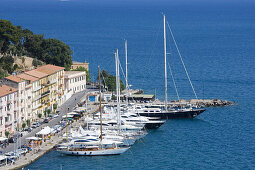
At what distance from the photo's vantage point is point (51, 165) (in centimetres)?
6700

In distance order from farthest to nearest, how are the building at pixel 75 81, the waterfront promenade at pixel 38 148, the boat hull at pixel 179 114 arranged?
the building at pixel 75 81 < the boat hull at pixel 179 114 < the waterfront promenade at pixel 38 148

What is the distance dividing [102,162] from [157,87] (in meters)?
52.4

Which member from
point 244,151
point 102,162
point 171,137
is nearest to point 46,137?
point 102,162

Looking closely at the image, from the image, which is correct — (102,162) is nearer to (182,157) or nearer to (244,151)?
(182,157)

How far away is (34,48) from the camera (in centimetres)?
11556

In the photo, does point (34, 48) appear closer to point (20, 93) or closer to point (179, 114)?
point (20, 93)

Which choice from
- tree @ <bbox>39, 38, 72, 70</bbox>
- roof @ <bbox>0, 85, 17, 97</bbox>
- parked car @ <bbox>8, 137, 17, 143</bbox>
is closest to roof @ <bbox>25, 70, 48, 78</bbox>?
roof @ <bbox>0, 85, 17, 97</bbox>

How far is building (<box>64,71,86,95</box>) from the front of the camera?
10294cm

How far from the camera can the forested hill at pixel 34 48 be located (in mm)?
109812

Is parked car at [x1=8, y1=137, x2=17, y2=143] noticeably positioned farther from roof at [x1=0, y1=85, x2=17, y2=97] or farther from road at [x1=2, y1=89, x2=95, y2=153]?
roof at [x1=0, y1=85, x2=17, y2=97]

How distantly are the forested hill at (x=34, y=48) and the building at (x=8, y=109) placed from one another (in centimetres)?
3211

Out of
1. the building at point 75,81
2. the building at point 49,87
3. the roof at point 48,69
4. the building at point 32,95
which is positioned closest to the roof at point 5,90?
the building at point 32,95

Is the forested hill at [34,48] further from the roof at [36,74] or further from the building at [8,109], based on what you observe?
the building at [8,109]

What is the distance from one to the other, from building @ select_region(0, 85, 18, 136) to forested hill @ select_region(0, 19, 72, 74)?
32.1m
